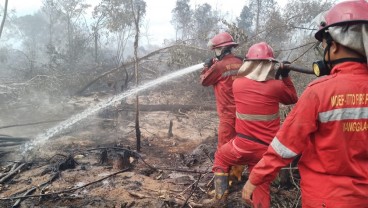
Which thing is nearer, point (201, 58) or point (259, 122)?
point (259, 122)

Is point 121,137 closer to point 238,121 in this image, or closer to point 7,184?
point 7,184

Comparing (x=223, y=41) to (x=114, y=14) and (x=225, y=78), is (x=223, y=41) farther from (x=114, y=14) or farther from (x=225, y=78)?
(x=114, y=14)

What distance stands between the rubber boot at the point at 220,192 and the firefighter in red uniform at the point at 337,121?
1883 millimetres

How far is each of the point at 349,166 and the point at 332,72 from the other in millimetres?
536

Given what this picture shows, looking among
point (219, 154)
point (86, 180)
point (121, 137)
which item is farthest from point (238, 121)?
point (121, 137)

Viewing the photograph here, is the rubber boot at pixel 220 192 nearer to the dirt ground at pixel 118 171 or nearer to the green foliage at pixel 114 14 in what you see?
the dirt ground at pixel 118 171

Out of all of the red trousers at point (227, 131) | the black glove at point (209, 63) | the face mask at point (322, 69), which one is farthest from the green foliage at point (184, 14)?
the face mask at point (322, 69)

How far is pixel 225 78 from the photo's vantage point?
427cm

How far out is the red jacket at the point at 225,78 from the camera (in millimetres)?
4238

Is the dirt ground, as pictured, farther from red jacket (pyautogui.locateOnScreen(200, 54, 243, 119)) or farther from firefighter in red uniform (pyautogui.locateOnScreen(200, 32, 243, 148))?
red jacket (pyautogui.locateOnScreen(200, 54, 243, 119))

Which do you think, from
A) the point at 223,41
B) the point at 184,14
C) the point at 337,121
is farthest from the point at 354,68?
the point at 184,14

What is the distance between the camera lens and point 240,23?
29.6m

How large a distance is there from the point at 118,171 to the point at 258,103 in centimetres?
262

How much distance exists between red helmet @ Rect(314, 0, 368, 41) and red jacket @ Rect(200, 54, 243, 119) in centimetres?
249
